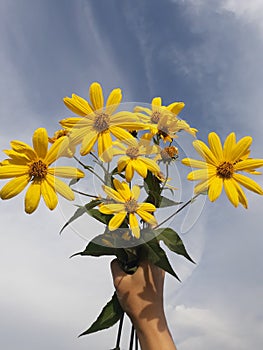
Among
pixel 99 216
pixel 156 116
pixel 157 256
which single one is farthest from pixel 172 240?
pixel 156 116

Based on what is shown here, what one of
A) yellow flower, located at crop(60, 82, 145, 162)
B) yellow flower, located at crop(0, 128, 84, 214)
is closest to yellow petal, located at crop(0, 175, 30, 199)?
yellow flower, located at crop(0, 128, 84, 214)

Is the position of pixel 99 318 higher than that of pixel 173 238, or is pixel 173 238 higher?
pixel 173 238

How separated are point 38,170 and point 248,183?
1.34 feet

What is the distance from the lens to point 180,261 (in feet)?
3.05

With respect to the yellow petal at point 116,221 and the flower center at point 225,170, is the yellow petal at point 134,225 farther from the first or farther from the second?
the flower center at point 225,170

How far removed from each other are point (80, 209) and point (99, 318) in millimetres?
226

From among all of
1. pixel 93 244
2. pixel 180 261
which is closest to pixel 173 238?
pixel 180 261

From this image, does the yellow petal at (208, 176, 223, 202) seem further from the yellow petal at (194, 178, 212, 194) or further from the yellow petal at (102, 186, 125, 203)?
the yellow petal at (102, 186, 125, 203)

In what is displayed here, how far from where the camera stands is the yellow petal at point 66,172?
858 millimetres

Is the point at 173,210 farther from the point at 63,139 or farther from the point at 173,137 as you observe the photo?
the point at 63,139

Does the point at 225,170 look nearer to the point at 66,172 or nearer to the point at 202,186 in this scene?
the point at 202,186

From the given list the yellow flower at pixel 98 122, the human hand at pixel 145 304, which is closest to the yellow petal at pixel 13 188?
the yellow flower at pixel 98 122

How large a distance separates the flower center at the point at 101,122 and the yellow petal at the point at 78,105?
0.02m

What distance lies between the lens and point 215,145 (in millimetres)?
920
